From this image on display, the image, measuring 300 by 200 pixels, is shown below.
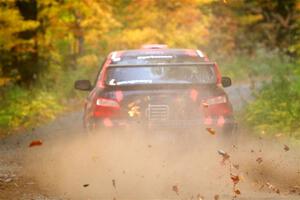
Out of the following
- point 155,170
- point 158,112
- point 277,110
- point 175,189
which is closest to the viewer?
point 175,189

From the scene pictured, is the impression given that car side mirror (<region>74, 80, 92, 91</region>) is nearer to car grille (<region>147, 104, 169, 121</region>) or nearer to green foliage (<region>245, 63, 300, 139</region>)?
car grille (<region>147, 104, 169, 121</region>)

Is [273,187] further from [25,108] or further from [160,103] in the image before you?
[25,108]

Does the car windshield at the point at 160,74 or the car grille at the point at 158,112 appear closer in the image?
the car grille at the point at 158,112

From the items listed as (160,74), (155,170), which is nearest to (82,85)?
(160,74)

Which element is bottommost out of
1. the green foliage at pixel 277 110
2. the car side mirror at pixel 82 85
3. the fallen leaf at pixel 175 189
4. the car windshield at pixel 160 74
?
the green foliage at pixel 277 110

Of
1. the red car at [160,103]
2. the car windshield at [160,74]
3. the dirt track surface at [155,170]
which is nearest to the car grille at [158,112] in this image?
the red car at [160,103]

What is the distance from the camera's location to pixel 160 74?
443 inches

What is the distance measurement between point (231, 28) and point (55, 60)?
46.4 ft

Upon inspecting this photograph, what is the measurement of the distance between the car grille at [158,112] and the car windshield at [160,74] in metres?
0.67

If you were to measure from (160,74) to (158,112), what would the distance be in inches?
43.2

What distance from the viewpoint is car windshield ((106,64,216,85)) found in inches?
436

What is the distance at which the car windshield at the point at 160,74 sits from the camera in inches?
436

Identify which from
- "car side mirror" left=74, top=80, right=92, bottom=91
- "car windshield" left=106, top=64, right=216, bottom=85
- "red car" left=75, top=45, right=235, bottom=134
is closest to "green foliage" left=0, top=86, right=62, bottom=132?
"car side mirror" left=74, top=80, right=92, bottom=91

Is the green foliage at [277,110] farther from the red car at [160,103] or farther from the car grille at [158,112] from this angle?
the car grille at [158,112]
